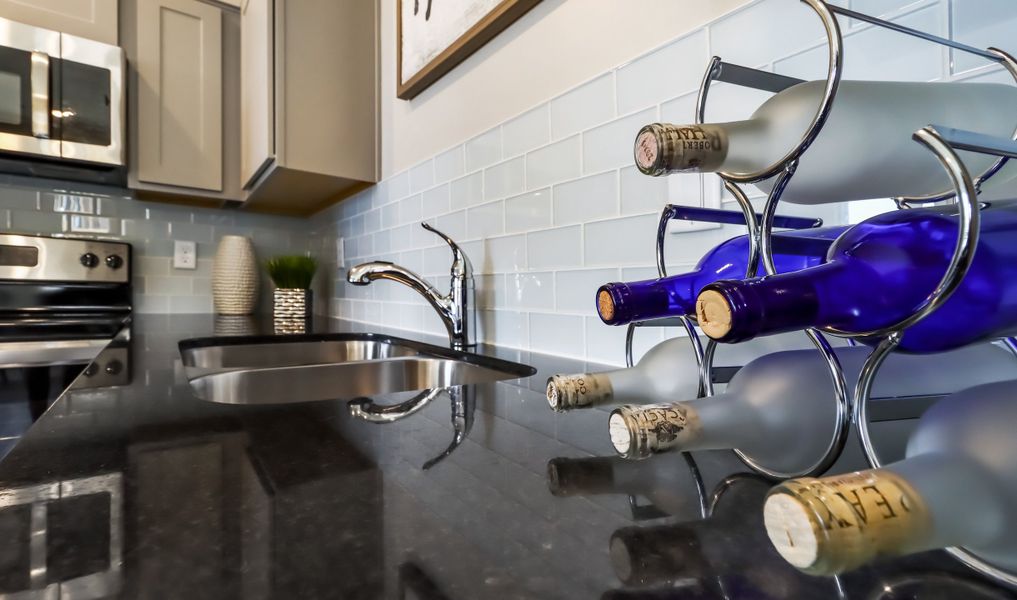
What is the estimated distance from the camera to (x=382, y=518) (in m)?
0.30

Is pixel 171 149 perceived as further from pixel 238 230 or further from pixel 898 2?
pixel 898 2

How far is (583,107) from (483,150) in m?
0.31

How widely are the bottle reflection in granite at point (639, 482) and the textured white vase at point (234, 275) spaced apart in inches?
74.7

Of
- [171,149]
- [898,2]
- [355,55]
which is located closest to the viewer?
[898,2]

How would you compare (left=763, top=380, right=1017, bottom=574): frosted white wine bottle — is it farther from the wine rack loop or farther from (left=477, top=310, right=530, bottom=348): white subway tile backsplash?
(left=477, top=310, right=530, bottom=348): white subway tile backsplash

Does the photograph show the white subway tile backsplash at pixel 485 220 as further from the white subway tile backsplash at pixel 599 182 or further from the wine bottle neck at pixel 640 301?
the wine bottle neck at pixel 640 301

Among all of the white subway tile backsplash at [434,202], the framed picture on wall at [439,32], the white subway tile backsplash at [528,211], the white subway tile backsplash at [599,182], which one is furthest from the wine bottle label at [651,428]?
the white subway tile backsplash at [434,202]

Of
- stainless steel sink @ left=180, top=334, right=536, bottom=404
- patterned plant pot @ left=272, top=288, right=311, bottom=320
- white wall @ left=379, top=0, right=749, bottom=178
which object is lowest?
stainless steel sink @ left=180, top=334, right=536, bottom=404

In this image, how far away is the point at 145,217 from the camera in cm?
201

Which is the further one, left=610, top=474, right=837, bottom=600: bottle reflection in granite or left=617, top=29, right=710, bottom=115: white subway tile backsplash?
left=617, top=29, right=710, bottom=115: white subway tile backsplash

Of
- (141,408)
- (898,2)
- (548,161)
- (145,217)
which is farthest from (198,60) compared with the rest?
(898,2)

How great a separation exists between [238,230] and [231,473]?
208cm

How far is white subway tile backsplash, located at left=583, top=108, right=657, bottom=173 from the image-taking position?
2.67ft

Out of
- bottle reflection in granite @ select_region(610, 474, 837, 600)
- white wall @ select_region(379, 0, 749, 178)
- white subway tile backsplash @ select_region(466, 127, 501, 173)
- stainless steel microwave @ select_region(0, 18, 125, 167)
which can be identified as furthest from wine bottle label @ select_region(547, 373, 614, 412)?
stainless steel microwave @ select_region(0, 18, 125, 167)
